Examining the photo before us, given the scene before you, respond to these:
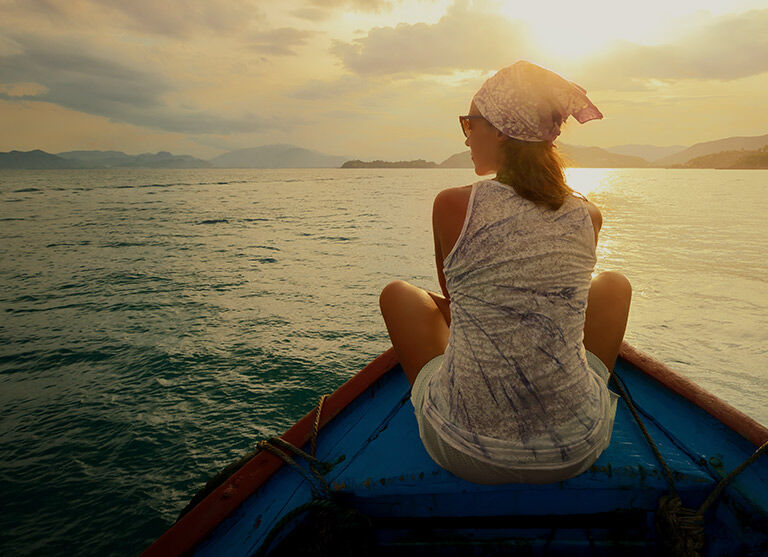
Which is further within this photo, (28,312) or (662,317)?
(28,312)

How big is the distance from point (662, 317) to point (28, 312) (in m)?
10.6

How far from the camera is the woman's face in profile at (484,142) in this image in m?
1.51

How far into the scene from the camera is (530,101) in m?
1.40

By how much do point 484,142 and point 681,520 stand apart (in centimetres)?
151

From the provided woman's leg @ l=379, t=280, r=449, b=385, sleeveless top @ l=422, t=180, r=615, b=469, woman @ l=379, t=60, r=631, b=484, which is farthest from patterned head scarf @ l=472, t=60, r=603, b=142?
woman's leg @ l=379, t=280, r=449, b=385

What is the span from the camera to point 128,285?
9.06 metres

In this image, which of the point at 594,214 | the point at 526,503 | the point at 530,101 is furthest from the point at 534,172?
the point at 526,503

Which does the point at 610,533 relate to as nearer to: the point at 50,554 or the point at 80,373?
the point at 50,554

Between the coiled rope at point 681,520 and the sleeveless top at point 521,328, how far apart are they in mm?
421

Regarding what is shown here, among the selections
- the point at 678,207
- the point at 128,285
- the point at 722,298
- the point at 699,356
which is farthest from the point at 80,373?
the point at 678,207

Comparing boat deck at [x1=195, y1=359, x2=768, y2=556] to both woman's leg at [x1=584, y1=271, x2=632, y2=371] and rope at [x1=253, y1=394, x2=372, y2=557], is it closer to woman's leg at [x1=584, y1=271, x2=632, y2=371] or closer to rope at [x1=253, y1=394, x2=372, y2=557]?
rope at [x1=253, y1=394, x2=372, y2=557]

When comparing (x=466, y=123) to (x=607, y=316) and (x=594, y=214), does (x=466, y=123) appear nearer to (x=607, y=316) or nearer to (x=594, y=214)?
(x=594, y=214)

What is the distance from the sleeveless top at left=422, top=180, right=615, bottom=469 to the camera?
53.6 inches

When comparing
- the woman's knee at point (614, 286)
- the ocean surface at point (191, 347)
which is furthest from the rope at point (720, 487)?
the ocean surface at point (191, 347)
